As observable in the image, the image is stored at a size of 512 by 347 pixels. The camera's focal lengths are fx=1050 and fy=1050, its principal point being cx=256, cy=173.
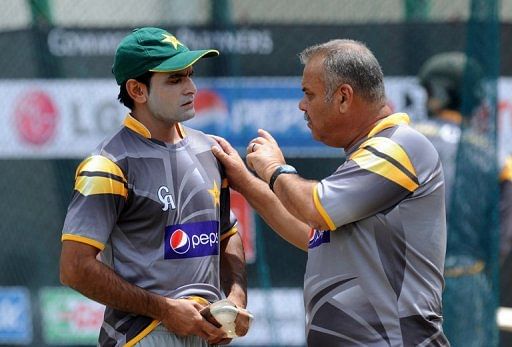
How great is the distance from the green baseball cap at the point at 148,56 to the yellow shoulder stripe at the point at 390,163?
683mm

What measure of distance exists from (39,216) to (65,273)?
311 cm

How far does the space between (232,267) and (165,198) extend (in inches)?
19.5

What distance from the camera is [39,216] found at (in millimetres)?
6457

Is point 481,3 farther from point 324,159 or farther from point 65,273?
point 65,273

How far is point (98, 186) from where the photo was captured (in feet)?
11.1

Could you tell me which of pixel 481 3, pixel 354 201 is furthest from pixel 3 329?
pixel 354 201

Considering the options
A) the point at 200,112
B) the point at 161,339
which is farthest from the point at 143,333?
the point at 200,112

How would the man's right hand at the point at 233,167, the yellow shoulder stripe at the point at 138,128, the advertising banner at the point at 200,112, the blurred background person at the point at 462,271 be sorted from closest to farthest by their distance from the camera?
the yellow shoulder stripe at the point at 138,128
the man's right hand at the point at 233,167
the blurred background person at the point at 462,271
the advertising banner at the point at 200,112

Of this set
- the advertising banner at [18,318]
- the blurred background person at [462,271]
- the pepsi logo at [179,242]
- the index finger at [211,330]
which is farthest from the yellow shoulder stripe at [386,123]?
the advertising banner at [18,318]

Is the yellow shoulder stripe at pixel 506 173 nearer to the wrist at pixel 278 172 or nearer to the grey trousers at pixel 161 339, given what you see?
the wrist at pixel 278 172

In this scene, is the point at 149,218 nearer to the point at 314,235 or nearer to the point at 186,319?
the point at 186,319

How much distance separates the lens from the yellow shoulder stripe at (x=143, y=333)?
3.50 metres

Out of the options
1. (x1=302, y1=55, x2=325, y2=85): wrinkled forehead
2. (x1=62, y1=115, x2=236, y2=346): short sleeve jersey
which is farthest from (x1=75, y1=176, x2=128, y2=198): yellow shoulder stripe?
(x1=302, y1=55, x2=325, y2=85): wrinkled forehead

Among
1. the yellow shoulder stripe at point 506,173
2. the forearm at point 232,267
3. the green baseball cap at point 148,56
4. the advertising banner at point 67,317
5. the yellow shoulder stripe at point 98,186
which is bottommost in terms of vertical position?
the advertising banner at point 67,317
